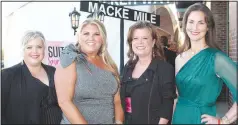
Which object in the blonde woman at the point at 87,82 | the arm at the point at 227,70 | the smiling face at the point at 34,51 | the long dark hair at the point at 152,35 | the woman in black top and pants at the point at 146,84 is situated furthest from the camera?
the smiling face at the point at 34,51

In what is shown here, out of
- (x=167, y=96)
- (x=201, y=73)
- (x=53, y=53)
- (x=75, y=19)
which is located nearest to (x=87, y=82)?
(x=167, y=96)

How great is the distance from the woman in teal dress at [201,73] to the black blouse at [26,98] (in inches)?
45.7

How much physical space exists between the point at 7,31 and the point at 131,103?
1.76 metres

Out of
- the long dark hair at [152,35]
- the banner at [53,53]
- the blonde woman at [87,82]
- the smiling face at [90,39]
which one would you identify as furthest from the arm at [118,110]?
the banner at [53,53]

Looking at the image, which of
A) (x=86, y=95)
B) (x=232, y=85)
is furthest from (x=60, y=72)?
(x=232, y=85)

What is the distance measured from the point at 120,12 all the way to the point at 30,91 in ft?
4.39

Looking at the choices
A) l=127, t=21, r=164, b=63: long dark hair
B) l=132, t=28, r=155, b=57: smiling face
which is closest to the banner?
l=127, t=21, r=164, b=63: long dark hair

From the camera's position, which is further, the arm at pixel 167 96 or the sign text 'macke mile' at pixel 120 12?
the sign text 'macke mile' at pixel 120 12

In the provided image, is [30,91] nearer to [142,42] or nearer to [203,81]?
[142,42]

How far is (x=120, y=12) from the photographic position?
3.54m

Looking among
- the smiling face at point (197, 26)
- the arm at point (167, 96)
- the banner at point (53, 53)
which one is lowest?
the arm at point (167, 96)

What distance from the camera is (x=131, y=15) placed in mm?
3545

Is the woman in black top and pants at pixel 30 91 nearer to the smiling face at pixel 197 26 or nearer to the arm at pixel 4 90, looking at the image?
the arm at pixel 4 90

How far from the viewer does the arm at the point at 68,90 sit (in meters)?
2.43
